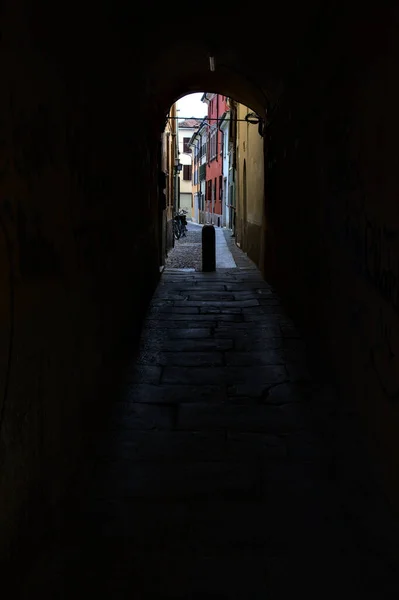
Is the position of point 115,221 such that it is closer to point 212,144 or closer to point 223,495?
point 223,495

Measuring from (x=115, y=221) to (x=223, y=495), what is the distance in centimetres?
222

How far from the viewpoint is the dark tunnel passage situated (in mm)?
2018

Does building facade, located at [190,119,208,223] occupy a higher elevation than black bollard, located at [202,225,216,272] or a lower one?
higher

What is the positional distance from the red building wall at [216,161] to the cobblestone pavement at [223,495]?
76.3ft

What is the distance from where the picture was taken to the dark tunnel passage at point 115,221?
2.02 meters

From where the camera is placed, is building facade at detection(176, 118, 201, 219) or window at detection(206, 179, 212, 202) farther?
building facade at detection(176, 118, 201, 219)

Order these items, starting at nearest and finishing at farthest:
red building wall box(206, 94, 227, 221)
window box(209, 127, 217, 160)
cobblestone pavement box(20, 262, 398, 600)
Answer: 1. cobblestone pavement box(20, 262, 398, 600)
2. red building wall box(206, 94, 227, 221)
3. window box(209, 127, 217, 160)

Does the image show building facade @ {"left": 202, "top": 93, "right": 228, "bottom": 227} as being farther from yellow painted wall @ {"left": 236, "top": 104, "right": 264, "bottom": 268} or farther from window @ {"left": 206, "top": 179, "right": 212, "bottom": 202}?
yellow painted wall @ {"left": 236, "top": 104, "right": 264, "bottom": 268}

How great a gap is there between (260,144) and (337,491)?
8428 millimetres

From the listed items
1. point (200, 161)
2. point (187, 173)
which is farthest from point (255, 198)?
point (187, 173)

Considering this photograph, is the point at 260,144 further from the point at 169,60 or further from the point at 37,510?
the point at 37,510

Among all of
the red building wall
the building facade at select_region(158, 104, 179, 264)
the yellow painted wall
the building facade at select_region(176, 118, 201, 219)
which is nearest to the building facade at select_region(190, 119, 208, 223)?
the red building wall

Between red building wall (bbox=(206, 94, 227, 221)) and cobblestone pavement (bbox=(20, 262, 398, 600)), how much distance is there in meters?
23.3

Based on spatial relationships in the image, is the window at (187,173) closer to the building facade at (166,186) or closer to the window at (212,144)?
the window at (212,144)
